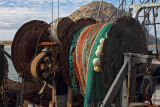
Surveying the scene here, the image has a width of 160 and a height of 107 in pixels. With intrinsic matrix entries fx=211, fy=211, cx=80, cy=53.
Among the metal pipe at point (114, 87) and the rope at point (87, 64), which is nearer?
the metal pipe at point (114, 87)

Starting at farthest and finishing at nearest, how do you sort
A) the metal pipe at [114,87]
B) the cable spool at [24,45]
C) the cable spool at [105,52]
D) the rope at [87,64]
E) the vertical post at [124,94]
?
the cable spool at [24,45], the rope at [87,64], the cable spool at [105,52], the vertical post at [124,94], the metal pipe at [114,87]

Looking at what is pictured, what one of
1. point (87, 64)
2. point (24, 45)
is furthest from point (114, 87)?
point (24, 45)

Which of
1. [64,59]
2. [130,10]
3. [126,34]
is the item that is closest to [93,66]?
[126,34]

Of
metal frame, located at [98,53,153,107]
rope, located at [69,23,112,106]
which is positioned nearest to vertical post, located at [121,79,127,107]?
metal frame, located at [98,53,153,107]

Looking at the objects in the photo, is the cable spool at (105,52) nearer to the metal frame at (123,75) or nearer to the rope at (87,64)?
the rope at (87,64)

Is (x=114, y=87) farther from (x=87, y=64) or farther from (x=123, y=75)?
(x=87, y=64)

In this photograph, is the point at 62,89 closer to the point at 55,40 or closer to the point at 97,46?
the point at 55,40

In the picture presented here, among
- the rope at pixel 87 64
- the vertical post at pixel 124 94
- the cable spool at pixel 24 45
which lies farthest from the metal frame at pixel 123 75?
the cable spool at pixel 24 45

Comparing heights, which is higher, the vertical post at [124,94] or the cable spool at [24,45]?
the cable spool at [24,45]

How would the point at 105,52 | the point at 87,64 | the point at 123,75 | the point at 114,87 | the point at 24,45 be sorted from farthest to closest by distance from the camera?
the point at 24,45, the point at 87,64, the point at 105,52, the point at 123,75, the point at 114,87

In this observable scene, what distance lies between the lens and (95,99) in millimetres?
5516

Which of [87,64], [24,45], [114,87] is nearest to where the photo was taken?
[114,87]

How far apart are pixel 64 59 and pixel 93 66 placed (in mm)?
1783

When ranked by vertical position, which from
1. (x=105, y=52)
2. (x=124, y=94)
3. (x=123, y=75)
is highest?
(x=105, y=52)
